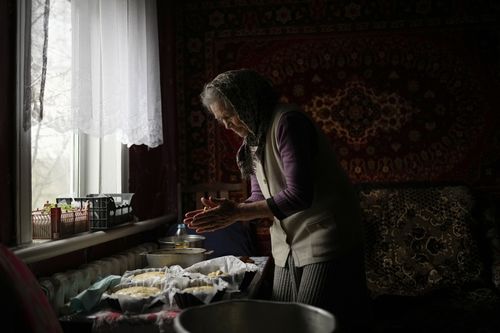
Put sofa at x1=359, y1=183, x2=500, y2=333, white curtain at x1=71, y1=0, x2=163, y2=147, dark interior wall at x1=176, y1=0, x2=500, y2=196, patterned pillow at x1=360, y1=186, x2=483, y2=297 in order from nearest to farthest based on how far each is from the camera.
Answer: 1. white curtain at x1=71, y1=0, x2=163, y2=147
2. sofa at x1=359, y1=183, x2=500, y2=333
3. patterned pillow at x1=360, y1=186, x2=483, y2=297
4. dark interior wall at x1=176, y1=0, x2=500, y2=196

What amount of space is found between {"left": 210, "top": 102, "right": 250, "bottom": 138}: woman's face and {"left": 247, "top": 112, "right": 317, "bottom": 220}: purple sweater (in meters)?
0.23

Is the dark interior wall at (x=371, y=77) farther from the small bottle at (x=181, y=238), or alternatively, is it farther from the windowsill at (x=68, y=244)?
the windowsill at (x=68, y=244)

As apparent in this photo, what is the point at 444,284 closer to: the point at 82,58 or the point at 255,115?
the point at 255,115

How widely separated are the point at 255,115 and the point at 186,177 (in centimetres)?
213

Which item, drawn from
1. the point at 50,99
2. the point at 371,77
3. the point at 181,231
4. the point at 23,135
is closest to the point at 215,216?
the point at 23,135

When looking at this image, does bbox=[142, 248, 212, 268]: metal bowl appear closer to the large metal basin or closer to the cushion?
the cushion

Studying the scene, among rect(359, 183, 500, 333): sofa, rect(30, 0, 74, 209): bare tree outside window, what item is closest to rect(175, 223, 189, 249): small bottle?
rect(30, 0, 74, 209): bare tree outside window

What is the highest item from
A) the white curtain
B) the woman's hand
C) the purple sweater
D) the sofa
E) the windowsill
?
the white curtain

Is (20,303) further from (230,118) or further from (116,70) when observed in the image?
(116,70)

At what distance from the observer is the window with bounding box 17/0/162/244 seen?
1.55 metres

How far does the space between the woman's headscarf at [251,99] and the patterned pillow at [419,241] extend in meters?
1.55

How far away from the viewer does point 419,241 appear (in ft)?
8.98

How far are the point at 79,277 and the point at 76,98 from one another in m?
0.71

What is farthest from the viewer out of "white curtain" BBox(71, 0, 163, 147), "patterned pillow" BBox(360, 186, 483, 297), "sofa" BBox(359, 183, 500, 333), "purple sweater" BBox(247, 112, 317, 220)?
"patterned pillow" BBox(360, 186, 483, 297)
